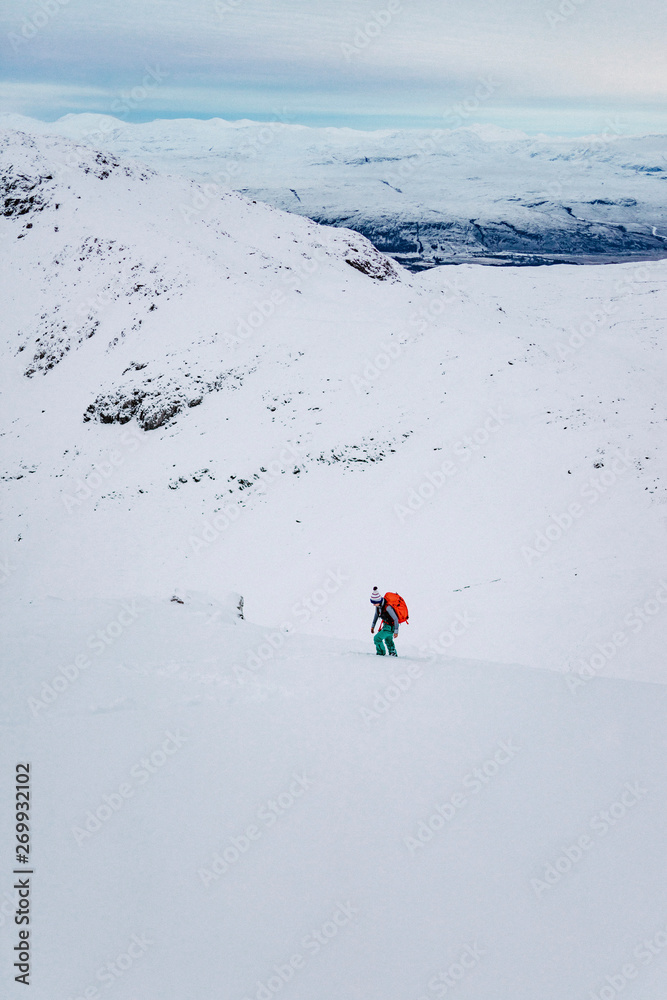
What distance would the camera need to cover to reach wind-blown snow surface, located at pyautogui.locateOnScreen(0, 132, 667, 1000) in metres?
5.69

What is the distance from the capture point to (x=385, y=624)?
12.0 m

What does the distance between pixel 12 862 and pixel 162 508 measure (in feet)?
62.3

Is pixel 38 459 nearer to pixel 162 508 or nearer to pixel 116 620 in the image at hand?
pixel 162 508

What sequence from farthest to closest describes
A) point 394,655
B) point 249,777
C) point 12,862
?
point 394,655 → point 249,777 → point 12,862

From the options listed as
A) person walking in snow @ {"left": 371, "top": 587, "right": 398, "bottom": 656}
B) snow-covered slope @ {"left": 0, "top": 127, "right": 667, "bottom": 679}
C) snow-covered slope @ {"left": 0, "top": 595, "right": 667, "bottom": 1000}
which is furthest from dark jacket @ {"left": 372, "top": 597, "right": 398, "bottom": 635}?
snow-covered slope @ {"left": 0, "top": 127, "right": 667, "bottom": 679}

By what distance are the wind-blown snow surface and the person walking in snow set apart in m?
0.52

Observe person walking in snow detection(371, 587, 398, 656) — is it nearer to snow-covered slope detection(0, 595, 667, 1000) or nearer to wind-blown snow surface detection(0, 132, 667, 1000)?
wind-blown snow surface detection(0, 132, 667, 1000)

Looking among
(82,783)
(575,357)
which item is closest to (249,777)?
(82,783)

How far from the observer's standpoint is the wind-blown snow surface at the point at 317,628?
18.7 feet

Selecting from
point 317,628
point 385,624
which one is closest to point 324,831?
point 385,624

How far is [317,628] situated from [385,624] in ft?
18.9

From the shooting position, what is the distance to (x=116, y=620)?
1121 cm

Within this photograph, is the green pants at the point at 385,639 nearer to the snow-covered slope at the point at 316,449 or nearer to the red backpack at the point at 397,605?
the red backpack at the point at 397,605

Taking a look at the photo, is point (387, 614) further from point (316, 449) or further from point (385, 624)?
point (316, 449)
